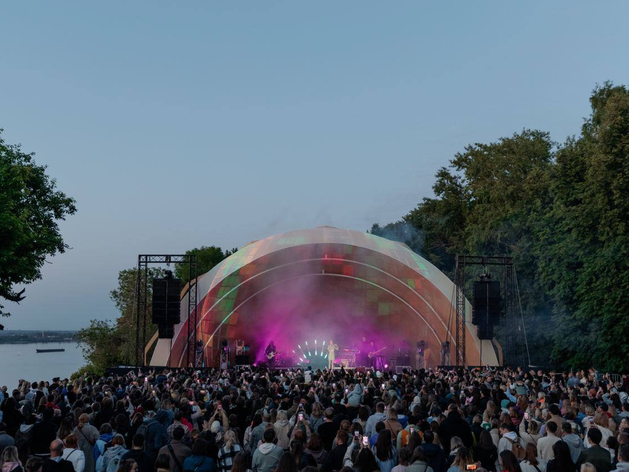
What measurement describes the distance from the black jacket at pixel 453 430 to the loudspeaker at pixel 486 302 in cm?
1840

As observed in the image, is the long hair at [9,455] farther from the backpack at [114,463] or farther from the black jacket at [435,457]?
the black jacket at [435,457]

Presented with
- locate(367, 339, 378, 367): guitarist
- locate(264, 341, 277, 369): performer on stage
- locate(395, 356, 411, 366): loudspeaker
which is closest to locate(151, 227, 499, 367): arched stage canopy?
locate(367, 339, 378, 367): guitarist

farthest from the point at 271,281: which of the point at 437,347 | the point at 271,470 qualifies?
the point at 271,470

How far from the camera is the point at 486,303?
89.6 feet

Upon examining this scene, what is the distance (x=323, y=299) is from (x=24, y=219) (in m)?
17.3

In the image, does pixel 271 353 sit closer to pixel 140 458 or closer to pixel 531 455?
pixel 140 458

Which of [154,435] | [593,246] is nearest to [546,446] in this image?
[154,435]

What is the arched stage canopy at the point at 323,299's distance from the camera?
108 feet

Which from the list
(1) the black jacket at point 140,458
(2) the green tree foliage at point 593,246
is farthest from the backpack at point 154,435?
(2) the green tree foliage at point 593,246

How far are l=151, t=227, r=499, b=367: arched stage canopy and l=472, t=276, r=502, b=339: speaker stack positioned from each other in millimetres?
2893

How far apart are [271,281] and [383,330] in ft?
24.1

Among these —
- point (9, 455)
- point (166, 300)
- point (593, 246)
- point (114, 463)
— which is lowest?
point (114, 463)

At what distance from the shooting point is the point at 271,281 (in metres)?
36.2

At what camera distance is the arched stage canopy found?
108 feet
